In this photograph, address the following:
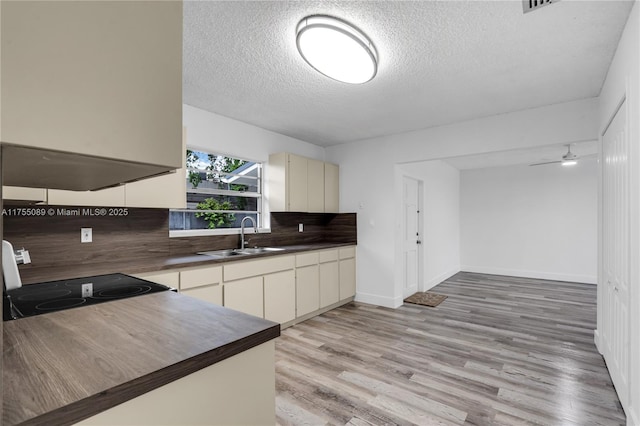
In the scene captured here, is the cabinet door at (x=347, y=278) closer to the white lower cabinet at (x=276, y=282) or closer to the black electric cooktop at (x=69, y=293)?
the white lower cabinet at (x=276, y=282)

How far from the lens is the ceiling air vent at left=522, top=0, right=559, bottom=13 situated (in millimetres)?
1732

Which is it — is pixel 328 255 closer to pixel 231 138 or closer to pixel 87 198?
pixel 231 138

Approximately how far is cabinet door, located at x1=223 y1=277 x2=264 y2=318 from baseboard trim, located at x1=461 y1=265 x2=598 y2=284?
5779mm

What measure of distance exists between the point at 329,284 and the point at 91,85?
13.2 feet

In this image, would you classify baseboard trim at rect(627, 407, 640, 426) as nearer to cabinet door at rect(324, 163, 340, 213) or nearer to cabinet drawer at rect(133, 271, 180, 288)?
cabinet drawer at rect(133, 271, 180, 288)

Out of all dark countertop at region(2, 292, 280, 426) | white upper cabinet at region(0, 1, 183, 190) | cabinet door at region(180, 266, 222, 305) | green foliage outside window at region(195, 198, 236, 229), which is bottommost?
cabinet door at region(180, 266, 222, 305)

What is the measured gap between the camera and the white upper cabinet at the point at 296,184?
413 centimetres

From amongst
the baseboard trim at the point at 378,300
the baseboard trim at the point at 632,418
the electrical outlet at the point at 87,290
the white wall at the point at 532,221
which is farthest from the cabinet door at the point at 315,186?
the white wall at the point at 532,221

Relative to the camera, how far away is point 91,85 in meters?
0.53

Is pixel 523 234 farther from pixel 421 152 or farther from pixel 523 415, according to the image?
pixel 523 415

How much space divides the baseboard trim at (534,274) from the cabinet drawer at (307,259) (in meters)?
4.87

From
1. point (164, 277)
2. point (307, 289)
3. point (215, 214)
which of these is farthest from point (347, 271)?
point (164, 277)

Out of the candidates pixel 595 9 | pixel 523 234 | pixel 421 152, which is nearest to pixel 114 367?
pixel 595 9

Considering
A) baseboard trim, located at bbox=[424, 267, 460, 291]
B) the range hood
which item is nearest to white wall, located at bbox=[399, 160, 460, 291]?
baseboard trim, located at bbox=[424, 267, 460, 291]
